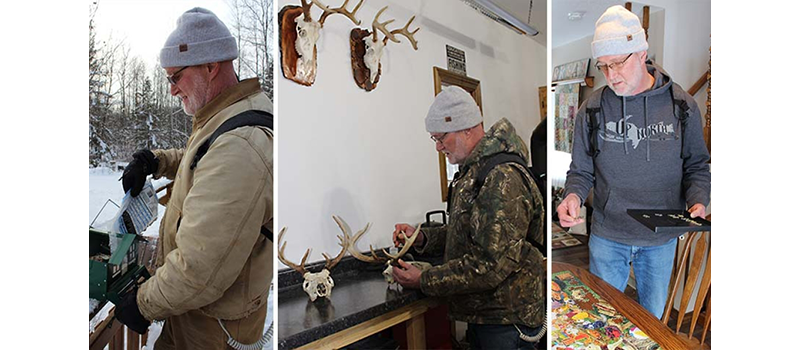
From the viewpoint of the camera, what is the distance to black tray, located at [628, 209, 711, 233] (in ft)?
4.19

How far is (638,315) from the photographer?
1.35 meters

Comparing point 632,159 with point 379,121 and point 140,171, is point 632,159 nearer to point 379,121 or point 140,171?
point 379,121

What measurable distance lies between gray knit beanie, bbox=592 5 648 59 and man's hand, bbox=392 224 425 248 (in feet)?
2.07

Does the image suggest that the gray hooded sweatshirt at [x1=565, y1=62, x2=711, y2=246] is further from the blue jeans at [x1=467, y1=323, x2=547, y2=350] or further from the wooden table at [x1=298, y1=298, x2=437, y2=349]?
the wooden table at [x1=298, y1=298, x2=437, y2=349]

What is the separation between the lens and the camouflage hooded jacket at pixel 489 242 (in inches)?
45.3

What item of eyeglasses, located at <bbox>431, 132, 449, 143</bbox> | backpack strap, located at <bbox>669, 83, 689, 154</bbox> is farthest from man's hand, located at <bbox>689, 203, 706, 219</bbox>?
eyeglasses, located at <bbox>431, 132, 449, 143</bbox>

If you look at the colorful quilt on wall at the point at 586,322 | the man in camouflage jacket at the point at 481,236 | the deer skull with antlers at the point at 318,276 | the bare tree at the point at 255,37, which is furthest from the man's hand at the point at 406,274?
the bare tree at the point at 255,37

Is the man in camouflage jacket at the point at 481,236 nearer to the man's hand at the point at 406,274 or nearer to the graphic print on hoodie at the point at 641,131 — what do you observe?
the man's hand at the point at 406,274

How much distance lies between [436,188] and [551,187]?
0.97ft

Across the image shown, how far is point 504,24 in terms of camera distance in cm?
127

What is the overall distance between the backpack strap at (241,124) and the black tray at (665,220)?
0.91m
